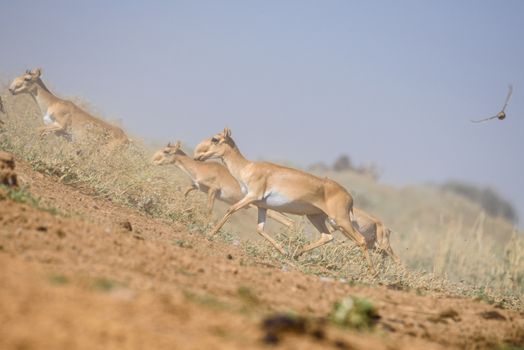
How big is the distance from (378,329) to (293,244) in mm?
7114

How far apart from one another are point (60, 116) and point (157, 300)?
1351 cm

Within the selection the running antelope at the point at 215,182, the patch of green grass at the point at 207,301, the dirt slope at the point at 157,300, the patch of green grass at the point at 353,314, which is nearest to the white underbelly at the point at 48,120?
the running antelope at the point at 215,182

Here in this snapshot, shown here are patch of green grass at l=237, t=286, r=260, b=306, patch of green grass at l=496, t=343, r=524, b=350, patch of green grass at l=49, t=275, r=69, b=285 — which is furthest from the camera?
patch of green grass at l=496, t=343, r=524, b=350

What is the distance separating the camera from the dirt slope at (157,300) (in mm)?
3969

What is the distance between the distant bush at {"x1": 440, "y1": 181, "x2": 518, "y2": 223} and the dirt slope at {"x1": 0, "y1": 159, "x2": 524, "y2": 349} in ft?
191

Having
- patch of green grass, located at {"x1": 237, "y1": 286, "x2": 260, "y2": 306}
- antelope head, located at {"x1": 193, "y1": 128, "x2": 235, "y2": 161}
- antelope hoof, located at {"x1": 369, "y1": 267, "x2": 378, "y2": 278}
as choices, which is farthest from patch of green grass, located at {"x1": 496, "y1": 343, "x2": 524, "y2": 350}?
antelope head, located at {"x1": 193, "y1": 128, "x2": 235, "y2": 161}

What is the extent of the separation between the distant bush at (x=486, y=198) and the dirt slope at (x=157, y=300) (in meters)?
58.1

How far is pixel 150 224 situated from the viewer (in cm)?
1169

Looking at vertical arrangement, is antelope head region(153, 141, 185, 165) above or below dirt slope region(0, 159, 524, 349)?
above

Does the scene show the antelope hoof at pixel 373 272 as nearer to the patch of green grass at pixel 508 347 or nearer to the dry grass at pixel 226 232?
the dry grass at pixel 226 232

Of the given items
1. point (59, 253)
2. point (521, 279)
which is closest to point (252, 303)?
point (59, 253)

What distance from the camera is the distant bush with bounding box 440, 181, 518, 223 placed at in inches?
2552

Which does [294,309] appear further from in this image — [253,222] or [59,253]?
[253,222]

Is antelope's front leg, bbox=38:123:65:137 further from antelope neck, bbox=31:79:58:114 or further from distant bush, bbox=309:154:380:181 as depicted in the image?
distant bush, bbox=309:154:380:181
